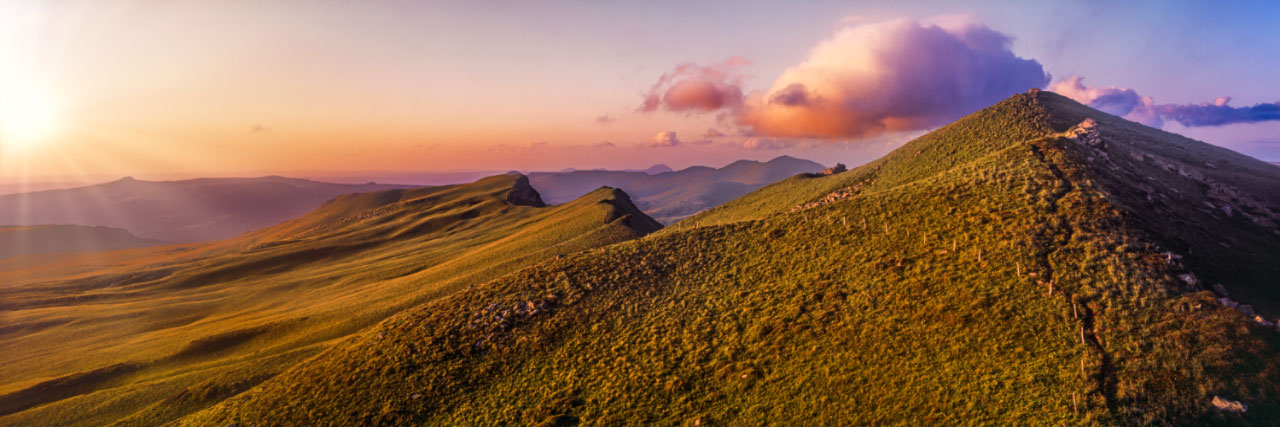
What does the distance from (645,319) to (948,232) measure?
87.5 feet

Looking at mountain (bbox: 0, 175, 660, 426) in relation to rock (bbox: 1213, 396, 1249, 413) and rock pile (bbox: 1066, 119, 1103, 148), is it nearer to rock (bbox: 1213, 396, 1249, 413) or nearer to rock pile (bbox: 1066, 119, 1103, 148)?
rock (bbox: 1213, 396, 1249, 413)

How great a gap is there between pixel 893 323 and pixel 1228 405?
13.6 metres

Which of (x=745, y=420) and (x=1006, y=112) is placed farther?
(x=1006, y=112)

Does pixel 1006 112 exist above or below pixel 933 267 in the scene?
above

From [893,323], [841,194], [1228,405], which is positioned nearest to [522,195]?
[841,194]

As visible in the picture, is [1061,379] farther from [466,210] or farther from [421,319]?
[466,210]

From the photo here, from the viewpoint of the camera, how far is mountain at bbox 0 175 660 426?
43.2 meters

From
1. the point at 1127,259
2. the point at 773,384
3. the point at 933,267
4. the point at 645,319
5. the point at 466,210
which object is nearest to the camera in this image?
the point at 773,384

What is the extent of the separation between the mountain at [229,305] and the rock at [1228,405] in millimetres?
55801

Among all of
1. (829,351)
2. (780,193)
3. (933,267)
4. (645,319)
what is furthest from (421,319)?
(780,193)

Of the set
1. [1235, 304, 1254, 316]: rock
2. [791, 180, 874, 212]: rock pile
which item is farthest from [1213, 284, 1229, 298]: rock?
[791, 180, 874, 212]: rock pile

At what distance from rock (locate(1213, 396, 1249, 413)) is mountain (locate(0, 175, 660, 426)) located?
5580 cm

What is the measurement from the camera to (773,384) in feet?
89.5

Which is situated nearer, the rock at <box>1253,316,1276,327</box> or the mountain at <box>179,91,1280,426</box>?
the mountain at <box>179,91,1280,426</box>
